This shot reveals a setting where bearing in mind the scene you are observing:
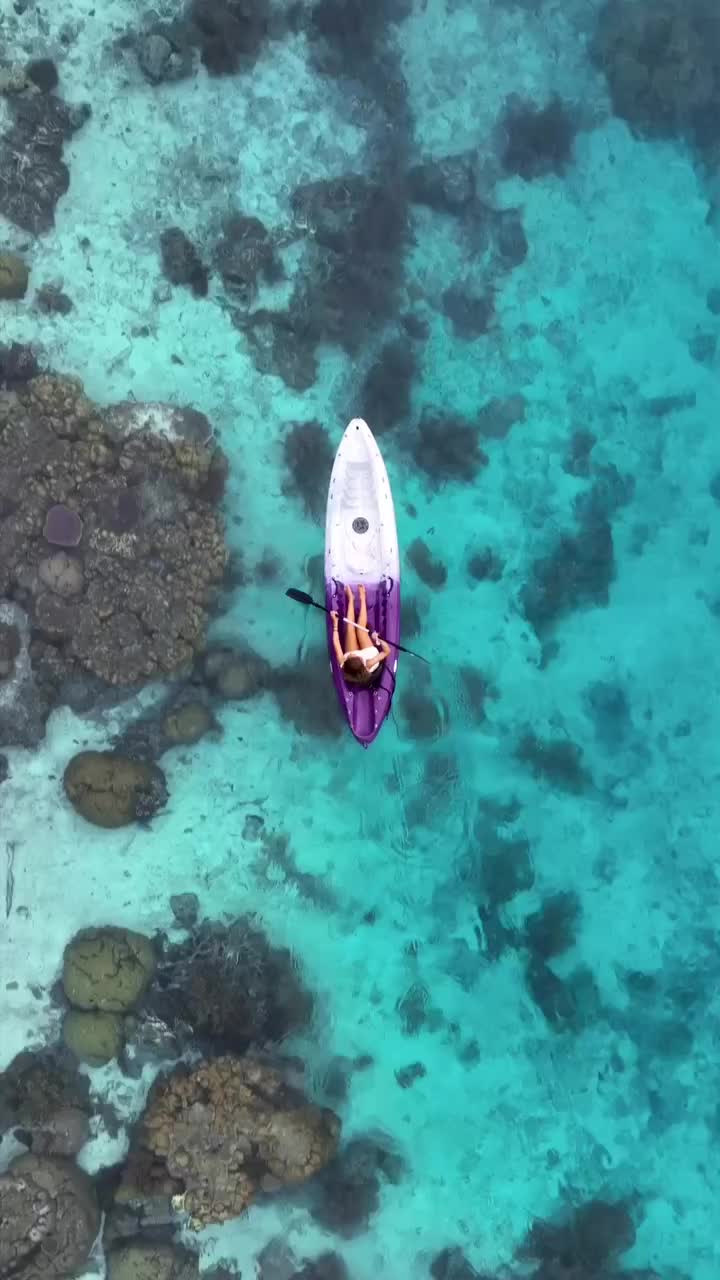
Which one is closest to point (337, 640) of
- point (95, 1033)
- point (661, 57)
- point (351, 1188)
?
point (95, 1033)

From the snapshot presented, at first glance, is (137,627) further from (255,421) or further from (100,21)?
(100,21)

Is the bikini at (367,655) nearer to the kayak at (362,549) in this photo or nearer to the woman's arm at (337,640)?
the woman's arm at (337,640)

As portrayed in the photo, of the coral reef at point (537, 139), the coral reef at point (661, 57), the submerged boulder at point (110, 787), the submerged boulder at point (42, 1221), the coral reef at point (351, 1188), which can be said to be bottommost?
the submerged boulder at point (42, 1221)

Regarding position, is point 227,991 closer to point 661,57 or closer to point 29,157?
point 29,157

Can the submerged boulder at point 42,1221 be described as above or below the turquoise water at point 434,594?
below

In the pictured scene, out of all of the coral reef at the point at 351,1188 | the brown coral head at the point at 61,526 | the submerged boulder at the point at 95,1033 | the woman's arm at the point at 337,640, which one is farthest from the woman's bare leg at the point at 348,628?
the coral reef at the point at 351,1188
